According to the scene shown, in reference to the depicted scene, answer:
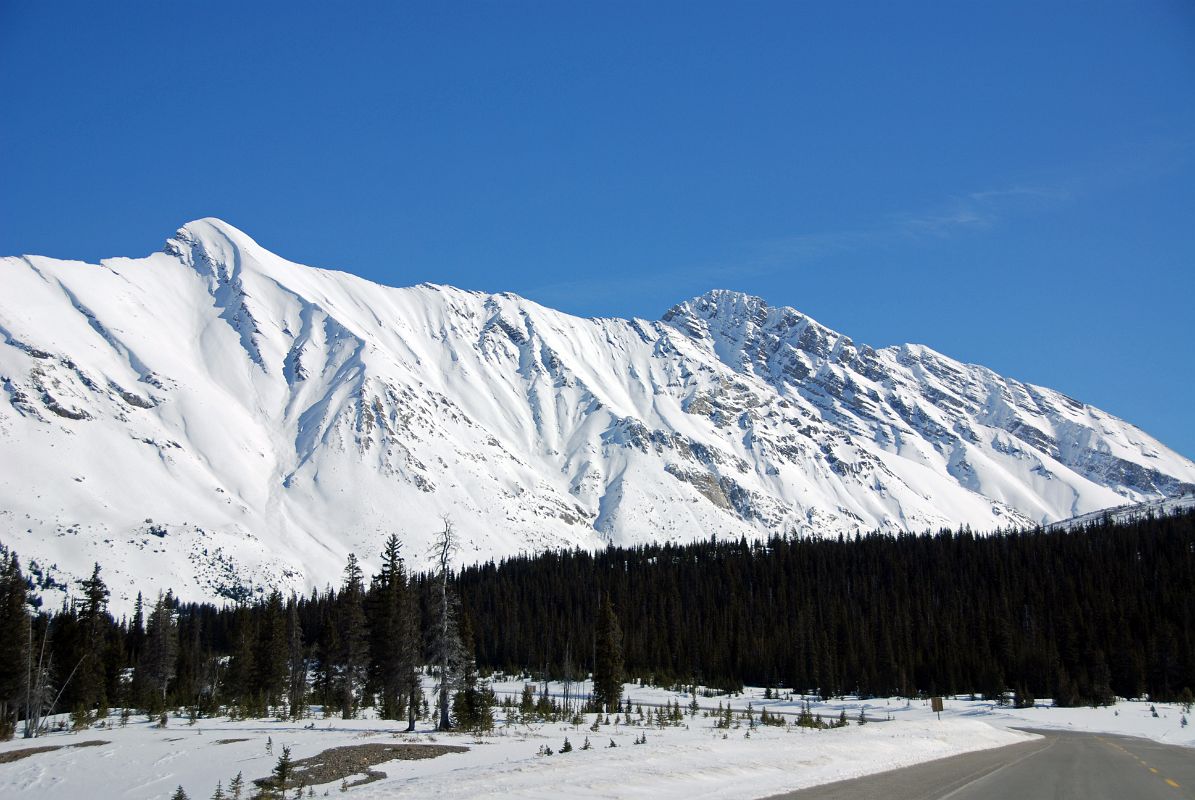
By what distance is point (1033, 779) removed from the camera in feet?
72.9

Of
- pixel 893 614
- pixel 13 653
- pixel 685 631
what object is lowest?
pixel 13 653

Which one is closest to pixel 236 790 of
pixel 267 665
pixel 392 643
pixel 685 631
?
pixel 392 643

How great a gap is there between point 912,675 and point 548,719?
50212mm

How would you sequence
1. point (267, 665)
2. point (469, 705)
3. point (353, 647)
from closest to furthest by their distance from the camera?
point (469, 705), point (353, 647), point (267, 665)

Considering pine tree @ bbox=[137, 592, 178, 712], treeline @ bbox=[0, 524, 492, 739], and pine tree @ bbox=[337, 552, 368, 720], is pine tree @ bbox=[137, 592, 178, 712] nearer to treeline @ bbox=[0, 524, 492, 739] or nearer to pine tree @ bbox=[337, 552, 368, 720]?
treeline @ bbox=[0, 524, 492, 739]

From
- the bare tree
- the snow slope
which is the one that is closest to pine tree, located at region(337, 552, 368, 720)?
the snow slope

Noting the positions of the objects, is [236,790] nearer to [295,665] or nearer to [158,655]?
[295,665]

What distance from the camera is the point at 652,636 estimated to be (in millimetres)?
118000

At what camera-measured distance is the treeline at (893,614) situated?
8519 centimetres

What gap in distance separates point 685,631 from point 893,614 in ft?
81.8

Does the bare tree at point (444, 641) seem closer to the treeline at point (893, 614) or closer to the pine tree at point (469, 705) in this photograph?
the pine tree at point (469, 705)

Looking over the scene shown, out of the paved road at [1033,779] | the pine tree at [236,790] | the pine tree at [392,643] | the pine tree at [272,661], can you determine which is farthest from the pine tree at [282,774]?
the pine tree at [272,661]

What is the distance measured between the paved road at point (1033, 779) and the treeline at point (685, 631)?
87.1ft

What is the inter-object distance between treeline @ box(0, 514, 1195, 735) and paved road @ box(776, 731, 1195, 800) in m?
26.5
